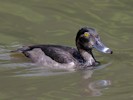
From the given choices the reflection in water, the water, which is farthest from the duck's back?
the reflection in water

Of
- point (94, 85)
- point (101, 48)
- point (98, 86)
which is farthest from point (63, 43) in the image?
point (98, 86)

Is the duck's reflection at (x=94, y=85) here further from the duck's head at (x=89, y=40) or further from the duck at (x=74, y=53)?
the duck's head at (x=89, y=40)

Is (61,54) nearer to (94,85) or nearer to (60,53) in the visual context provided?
(60,53)

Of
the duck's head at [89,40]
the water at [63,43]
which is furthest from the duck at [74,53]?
the water at [63,43]

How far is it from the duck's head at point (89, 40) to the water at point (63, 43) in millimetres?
380

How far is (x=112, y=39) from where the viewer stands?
45.3 ft

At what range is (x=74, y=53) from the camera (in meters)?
12.1

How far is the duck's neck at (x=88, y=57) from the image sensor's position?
1194 centimetres

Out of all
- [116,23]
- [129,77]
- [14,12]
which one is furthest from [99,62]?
[14,12]

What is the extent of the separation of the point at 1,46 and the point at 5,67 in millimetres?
1595

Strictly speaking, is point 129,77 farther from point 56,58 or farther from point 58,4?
point 58,4

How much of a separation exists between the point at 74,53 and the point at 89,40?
462 millimetres

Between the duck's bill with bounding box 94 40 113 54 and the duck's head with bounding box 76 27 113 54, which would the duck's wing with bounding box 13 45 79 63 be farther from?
the duck's bill with bounding box 94 40 113 54

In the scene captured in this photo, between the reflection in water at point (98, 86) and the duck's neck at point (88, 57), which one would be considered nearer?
the reflection in water at point (98, 86)
